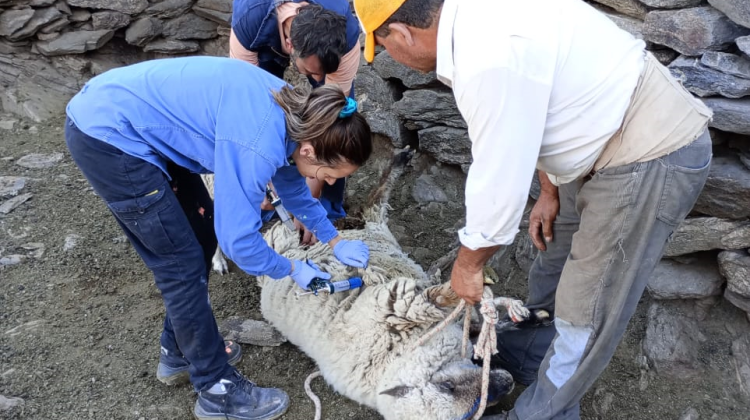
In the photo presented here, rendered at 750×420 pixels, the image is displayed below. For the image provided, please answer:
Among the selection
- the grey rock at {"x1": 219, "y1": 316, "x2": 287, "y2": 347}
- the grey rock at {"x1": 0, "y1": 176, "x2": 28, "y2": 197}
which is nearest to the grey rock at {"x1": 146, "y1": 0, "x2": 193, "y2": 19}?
the grey rock at {"x1": 0, "y1": 176, "x2": 28, "y2": 197}

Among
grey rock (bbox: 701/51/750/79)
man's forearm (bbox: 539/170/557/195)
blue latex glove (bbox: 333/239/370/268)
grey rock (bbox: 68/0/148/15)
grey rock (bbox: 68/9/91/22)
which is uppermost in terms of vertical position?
grey rock (bbox: 701/51/750/79)

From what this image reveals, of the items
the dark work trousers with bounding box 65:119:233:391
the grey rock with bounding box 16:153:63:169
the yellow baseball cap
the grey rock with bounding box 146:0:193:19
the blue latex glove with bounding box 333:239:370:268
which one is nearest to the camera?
the yellow baseball cap

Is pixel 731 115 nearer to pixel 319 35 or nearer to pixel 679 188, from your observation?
pixel 679 188

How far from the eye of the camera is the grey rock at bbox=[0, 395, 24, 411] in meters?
3.18

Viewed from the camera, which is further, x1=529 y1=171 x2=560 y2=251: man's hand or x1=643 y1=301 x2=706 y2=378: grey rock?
x1=643 y1=301 x2=706 y2=378: grey rock

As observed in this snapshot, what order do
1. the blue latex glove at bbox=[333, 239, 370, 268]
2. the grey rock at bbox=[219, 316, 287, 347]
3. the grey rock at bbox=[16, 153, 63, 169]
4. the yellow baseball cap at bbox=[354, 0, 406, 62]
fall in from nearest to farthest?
the yellow baseball cap at bbox=[354, 0, 406, 62] → the blue latex glove at bbox=[333, 239, 370, 268] → the grey rock at bbox=[219, 316, 287, 347] → the grey rock at bbox=[16, 153, 63, 169]

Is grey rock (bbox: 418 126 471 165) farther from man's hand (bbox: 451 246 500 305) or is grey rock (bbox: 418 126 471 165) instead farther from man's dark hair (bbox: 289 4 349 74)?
man's hand (bbox: 451 246 500 305)

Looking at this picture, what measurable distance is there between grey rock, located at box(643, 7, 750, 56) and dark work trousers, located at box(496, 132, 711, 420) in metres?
1.02

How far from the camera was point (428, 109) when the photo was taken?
15.6ft

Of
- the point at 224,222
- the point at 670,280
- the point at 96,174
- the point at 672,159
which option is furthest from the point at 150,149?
the point at 670,280

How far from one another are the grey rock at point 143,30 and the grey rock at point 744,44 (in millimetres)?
5524

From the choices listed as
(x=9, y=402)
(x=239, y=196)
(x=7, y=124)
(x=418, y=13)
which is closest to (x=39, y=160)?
(x=7, y=124)

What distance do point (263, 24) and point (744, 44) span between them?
2.61m

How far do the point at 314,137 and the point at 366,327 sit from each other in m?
1.22
